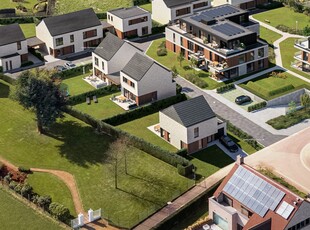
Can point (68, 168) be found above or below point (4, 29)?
below

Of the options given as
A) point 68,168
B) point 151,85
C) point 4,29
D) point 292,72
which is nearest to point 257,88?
point 292,72

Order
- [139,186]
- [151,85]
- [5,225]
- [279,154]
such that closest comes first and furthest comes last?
[5,225] < [139,186] < [279,154] < [151,85]

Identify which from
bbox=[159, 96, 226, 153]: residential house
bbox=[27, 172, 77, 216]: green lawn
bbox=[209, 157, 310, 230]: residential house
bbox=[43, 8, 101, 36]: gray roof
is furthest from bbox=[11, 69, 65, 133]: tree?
bbox=[209, 157, 310, 230]: residential house

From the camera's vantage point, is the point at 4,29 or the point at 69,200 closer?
the point at 69,200

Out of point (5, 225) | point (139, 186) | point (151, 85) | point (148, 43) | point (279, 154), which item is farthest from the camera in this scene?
point (148, 43)

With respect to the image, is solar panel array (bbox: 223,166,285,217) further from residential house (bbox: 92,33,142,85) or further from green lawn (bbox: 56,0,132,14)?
A: green lawn (bbox: 56,0,132,14)

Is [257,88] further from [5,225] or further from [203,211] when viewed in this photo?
[5,225]

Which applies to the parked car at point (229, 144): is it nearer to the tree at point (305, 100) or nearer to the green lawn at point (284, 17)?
the tree at point (305, 100)
